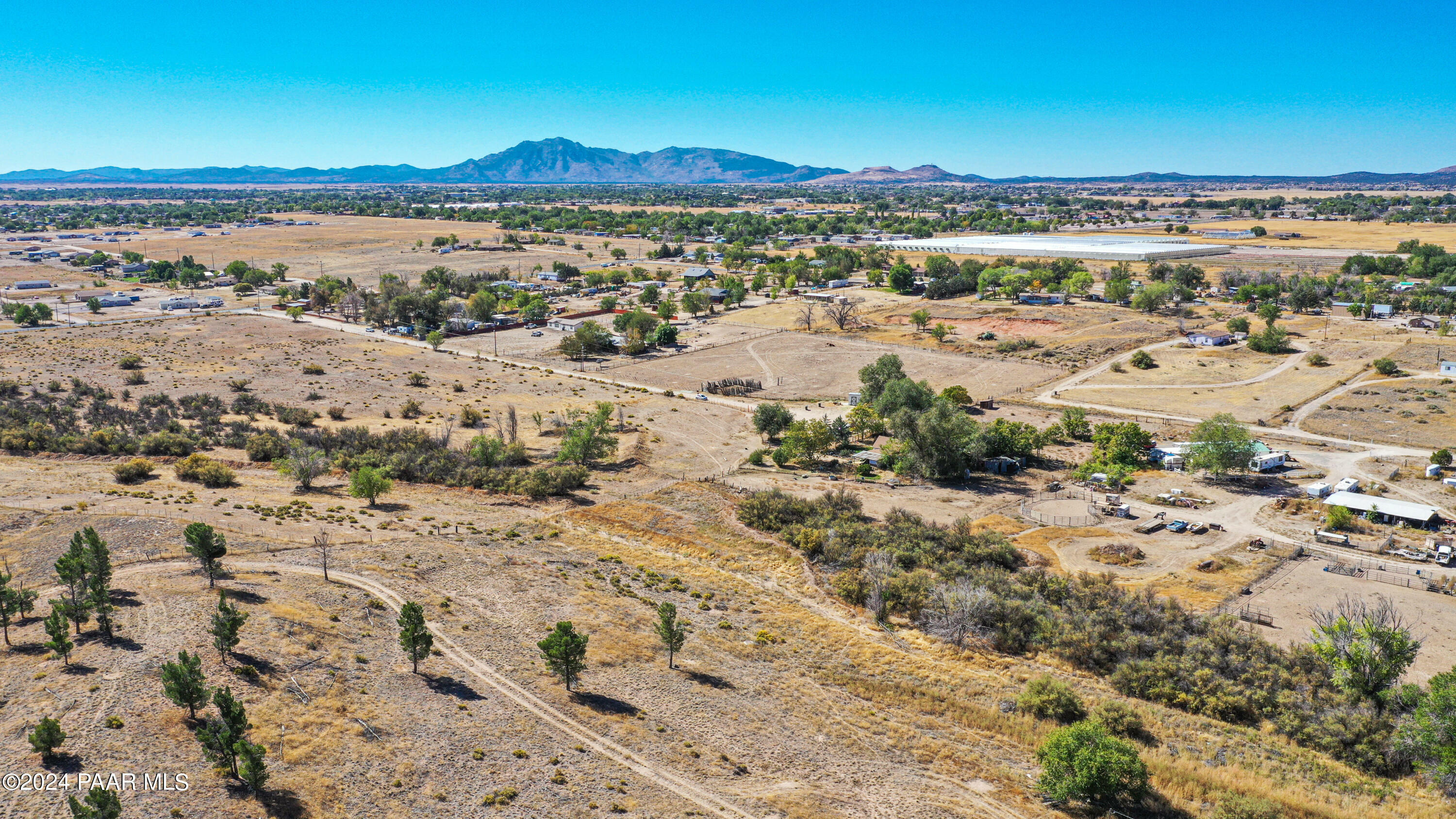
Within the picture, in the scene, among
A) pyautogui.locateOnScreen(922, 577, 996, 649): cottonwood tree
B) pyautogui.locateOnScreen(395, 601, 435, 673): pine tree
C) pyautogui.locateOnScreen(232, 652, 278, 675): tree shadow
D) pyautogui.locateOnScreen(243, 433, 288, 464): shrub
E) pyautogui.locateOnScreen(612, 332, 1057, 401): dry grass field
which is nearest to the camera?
pyautogui.locateOnScreen(232, 652, 278, 675): tree shadow

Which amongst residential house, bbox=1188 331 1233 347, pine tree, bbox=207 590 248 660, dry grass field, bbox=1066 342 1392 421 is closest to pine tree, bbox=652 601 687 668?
pine tree, bbox=207 590 248 660

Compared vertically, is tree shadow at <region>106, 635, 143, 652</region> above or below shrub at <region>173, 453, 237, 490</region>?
above

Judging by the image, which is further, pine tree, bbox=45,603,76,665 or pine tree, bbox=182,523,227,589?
pine tree, bbox=182,523,227,589

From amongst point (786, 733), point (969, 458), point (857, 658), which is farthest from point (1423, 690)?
point (969, 458)

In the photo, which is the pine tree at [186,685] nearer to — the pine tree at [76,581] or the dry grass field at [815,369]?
the pine tree at [76,581]

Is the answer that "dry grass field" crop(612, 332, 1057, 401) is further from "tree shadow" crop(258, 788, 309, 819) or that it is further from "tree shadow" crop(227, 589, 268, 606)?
"tree shadow" crop(258, 788, 309, 819)

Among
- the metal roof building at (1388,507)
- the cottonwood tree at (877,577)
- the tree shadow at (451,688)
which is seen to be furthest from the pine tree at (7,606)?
the metal roof building at (1388,507)
